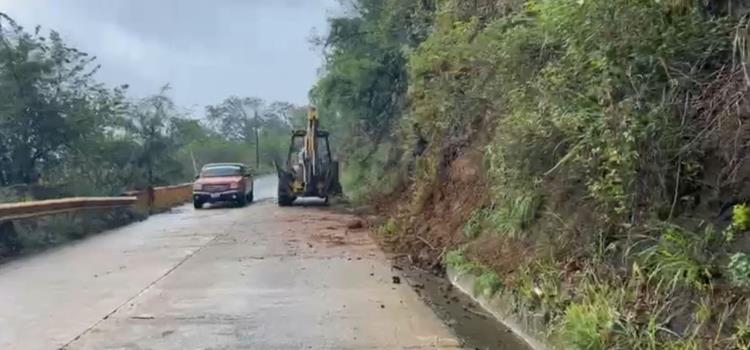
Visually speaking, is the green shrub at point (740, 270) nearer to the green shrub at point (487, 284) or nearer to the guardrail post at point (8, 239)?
the green shrub at point (487, 284)

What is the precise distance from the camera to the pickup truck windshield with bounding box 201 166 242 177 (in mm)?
31203

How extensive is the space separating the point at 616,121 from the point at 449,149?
8.97 metres

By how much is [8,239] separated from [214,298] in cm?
736

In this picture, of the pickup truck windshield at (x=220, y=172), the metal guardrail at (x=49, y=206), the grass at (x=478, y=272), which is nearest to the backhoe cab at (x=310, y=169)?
the pickup truck windshield at (x=220, y=172)

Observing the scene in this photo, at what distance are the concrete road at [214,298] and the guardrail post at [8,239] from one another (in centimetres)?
62

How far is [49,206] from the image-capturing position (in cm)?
1669

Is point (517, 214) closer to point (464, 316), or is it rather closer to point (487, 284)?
point (487, 284)

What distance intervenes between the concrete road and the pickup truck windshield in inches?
591

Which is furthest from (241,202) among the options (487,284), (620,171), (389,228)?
(620,171)

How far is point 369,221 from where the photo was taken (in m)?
20.1

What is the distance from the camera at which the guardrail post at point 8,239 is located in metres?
14.3

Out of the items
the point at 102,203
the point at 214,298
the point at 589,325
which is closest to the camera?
the point at 589,325

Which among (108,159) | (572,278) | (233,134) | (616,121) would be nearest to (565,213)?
(572,278)

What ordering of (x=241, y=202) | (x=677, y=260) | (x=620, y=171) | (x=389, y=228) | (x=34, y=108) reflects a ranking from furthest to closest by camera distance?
(x=241, y=202), (x=34, y=108), (x=389, y=228), (x=620, y=171), (x=677, y=260)
